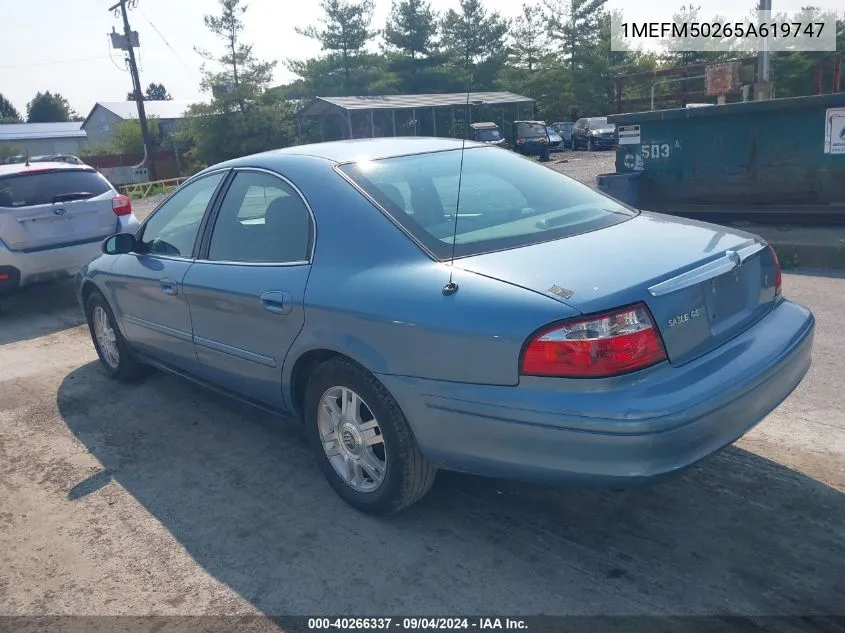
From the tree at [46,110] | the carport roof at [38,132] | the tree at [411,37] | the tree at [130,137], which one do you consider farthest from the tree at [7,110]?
the tree at [411,37]

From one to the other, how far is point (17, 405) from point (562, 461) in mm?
4253

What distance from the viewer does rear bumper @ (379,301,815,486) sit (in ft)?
8.14

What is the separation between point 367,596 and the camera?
2.82 metres

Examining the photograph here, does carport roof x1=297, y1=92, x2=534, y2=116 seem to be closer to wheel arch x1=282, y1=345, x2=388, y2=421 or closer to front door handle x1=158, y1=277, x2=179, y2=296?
front door handle x1=158, y1=277, x2=179, y2=296

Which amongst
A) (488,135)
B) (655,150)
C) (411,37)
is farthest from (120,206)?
(411,37)

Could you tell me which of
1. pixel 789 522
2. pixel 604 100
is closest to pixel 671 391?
pixel 789 522

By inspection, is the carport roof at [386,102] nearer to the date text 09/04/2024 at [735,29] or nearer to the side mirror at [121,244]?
the date text 09/04/2024 at [735,29]

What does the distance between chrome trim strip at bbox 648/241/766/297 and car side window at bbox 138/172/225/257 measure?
258 centimetres

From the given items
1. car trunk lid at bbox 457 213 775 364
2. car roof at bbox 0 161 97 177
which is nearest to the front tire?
car trunk lid at bbox 457 213 775 364

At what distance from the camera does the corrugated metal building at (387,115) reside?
122ft

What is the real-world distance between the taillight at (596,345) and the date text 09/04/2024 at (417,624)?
89 cm

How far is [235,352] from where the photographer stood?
12.6 ft

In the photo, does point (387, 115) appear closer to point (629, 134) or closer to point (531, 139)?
point (531, 139)

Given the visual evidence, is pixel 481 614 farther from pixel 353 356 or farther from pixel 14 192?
pixel 14 192
